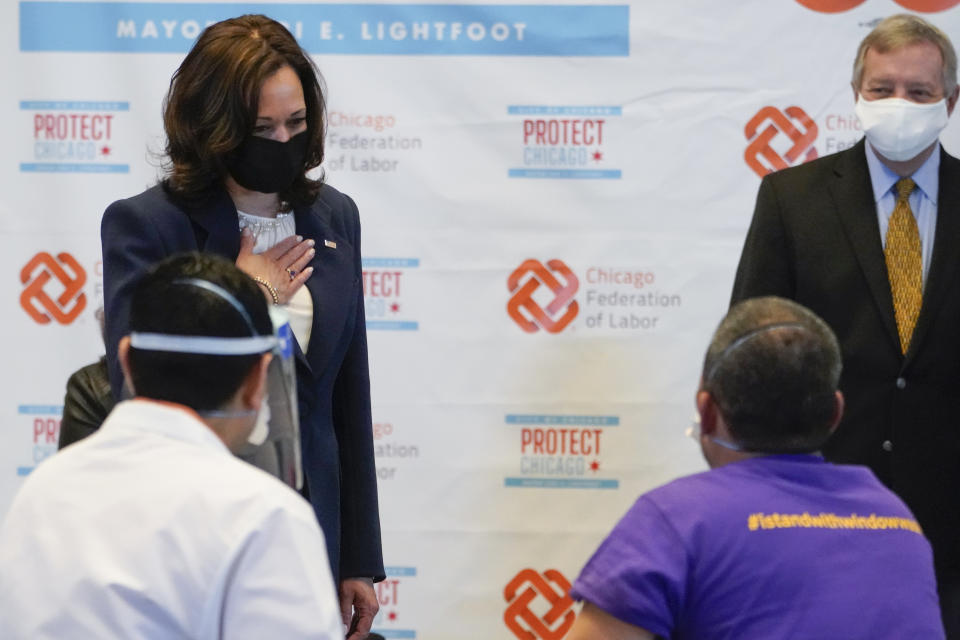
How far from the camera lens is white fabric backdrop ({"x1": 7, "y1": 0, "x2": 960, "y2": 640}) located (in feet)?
12.6

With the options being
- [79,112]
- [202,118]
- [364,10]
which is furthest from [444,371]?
[202,118]

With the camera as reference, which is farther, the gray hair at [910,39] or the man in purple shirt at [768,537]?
the gray hair at [910,39]

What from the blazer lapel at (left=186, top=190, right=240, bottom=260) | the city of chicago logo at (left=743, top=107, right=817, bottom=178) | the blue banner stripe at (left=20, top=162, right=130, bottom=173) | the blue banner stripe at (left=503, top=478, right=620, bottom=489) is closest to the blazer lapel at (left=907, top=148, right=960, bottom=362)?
the city of chicago logo at (left=743, top=107, right=817, bottom=178)

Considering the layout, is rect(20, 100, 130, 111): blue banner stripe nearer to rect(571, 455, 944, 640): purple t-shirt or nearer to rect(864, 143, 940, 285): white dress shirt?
rect(864, 143, 940, 285): white dress shirt

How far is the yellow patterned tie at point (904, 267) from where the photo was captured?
279 cm

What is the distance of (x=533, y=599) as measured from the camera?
395 centimetres

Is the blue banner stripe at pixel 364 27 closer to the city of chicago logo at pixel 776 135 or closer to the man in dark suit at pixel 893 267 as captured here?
the city of chicago logo at pixel 776 135

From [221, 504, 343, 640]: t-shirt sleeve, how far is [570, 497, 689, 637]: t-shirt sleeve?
409mm

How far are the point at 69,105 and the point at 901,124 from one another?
2.45 metres

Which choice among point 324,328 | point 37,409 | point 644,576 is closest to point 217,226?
point 324,328

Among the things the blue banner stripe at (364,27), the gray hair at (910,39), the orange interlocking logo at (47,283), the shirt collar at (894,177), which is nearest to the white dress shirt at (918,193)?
the shirt collar at (894,177)

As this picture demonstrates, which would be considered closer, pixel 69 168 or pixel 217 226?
pixel 217 226

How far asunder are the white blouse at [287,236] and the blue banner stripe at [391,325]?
1.46 metres

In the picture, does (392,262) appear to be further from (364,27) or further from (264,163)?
(264,163)
